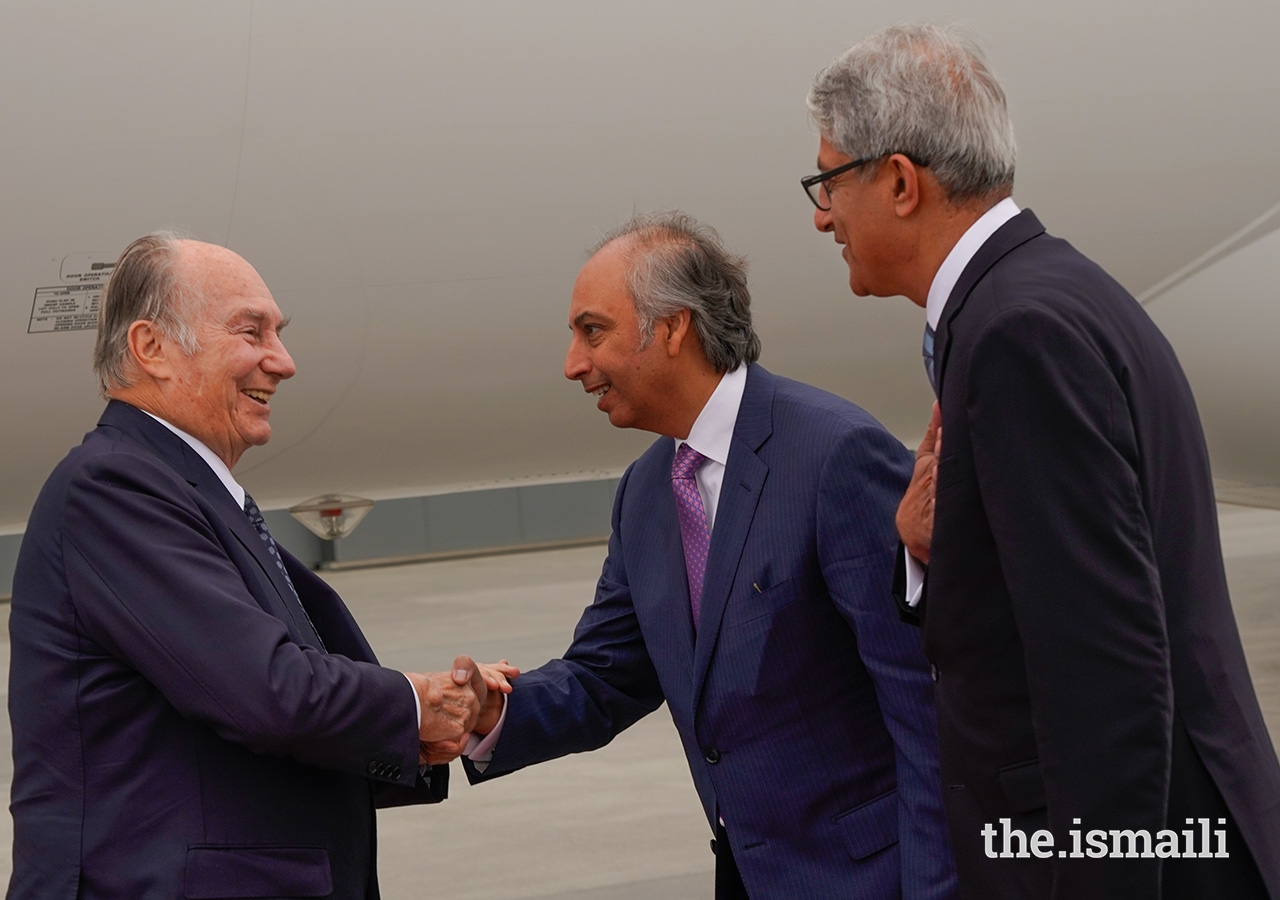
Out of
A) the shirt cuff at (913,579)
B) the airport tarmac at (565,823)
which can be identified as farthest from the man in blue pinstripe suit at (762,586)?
the airport tarmac at (565,823)

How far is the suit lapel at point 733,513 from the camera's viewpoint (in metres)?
1.88

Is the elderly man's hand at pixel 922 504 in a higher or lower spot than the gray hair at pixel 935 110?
lower

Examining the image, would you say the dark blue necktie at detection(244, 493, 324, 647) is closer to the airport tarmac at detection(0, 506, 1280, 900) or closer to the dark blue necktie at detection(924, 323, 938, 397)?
the dark blue necktie at detection(924, 323, 938, 397)

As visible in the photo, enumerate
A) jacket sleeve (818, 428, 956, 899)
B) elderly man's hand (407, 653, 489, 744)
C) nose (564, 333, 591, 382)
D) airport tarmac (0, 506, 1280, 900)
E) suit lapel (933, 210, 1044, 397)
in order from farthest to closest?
airport tarmac (0, 506, 1280, 900) → nose (564, 333, 591, 382) → elderly man's hand (407, 653, 489, 744) → jacket sleeve (818, 428, 956, 899) → suit lapel (933, 210, 1044, 397)

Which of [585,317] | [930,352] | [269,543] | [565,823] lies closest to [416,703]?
[269,543]

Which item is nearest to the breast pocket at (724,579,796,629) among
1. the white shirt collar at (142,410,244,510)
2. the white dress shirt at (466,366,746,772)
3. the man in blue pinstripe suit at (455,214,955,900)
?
the man in blue pinstripe suit at (455,214,955,900)

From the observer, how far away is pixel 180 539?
165 centimetres

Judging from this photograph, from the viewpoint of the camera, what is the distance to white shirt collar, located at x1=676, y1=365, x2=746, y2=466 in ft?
6.63

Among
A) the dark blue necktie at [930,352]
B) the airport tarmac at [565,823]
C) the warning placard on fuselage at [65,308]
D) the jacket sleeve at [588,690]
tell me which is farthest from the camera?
the warning placard on fuselage at [65,308]

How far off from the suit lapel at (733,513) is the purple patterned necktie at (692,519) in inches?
1.7

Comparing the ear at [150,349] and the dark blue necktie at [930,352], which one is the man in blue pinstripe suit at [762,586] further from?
the ear at [150,349]

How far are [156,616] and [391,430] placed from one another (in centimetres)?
334

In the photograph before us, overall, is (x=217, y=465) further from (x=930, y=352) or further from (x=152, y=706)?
(x=930, y=352)

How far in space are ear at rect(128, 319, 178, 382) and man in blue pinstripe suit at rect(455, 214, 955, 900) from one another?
587 mm
